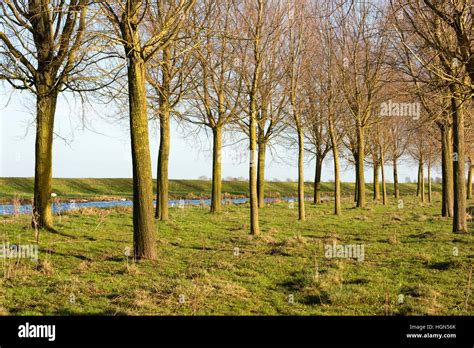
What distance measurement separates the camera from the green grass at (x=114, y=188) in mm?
37675

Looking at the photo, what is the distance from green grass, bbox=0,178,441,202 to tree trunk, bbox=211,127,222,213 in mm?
16894

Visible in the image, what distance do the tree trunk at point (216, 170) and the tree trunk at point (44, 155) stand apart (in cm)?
842

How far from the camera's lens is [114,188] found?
46.8m

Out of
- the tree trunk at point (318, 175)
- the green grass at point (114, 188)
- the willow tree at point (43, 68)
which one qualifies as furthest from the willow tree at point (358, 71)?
the green grass at point (114, 188)

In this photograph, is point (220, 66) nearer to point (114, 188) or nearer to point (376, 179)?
point (376, 179)

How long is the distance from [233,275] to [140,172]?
10.7 feet

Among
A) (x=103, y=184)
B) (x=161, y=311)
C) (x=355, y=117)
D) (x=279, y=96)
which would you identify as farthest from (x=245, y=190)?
(x=161, y=311)

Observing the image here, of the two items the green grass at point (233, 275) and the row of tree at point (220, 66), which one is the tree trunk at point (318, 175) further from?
the green grass at point (233, 275)

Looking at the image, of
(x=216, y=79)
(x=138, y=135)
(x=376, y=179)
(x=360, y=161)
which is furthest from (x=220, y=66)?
(x=376, y=179)

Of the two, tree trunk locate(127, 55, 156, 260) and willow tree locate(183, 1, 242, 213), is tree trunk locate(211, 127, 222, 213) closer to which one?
willow tree locate(183, 1, 242, 213)
